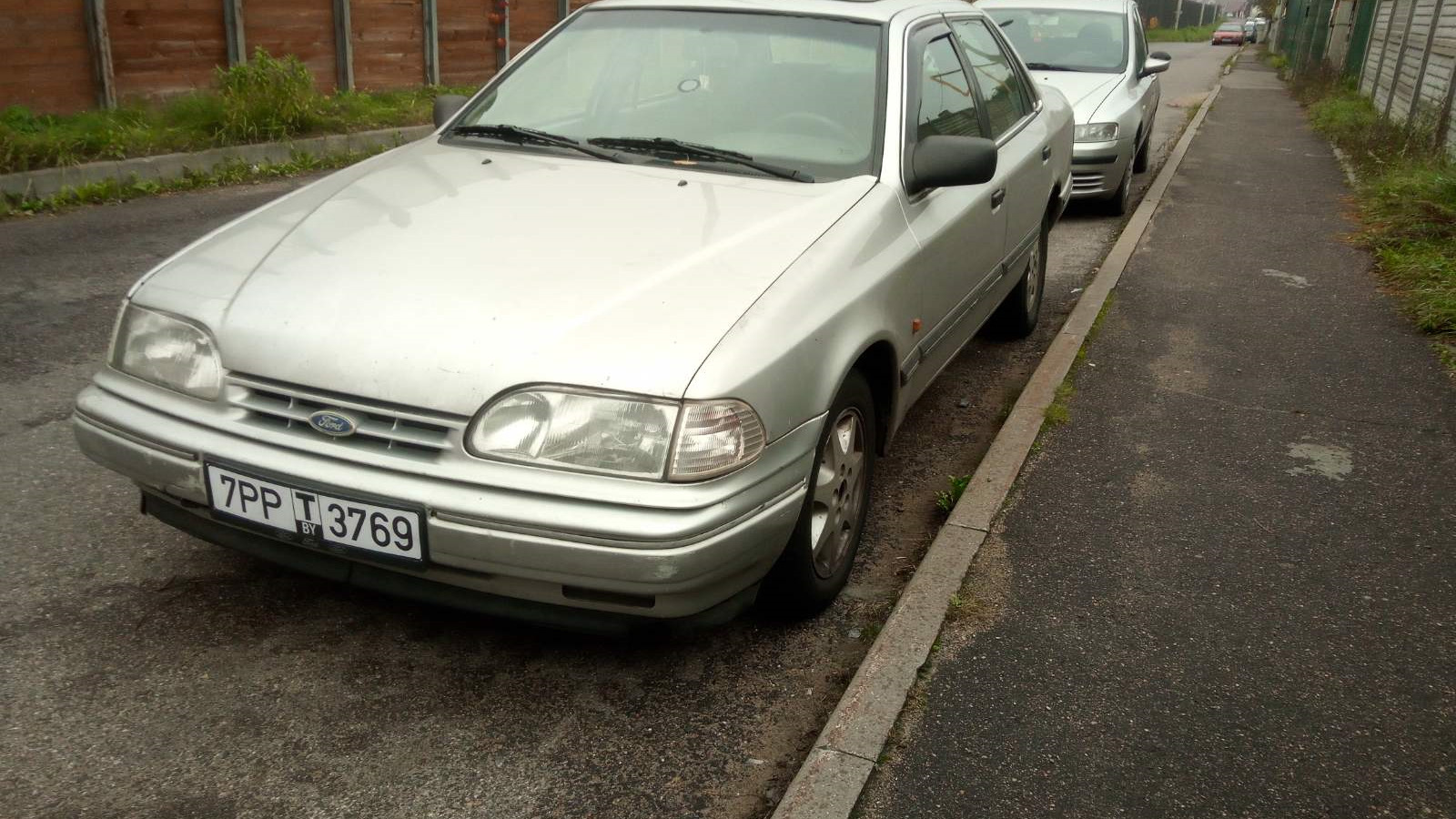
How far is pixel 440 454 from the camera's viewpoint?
2641 millimetres

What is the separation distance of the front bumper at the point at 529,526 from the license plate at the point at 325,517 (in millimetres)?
28

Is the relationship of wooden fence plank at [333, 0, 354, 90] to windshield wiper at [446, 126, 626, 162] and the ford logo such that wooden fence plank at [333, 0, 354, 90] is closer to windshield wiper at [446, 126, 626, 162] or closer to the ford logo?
windshield wiper at [446, 126, 626, 162]

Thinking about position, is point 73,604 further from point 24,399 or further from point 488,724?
point 24,399

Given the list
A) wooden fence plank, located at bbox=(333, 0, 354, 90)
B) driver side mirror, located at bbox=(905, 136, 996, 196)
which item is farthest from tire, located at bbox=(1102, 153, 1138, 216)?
wooden fence plank, located at bbox=(333, 0, 354, 90)

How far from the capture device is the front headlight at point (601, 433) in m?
2.59

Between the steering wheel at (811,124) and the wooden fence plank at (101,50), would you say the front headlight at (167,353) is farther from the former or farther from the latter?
the wooden fence plank at (101,50)

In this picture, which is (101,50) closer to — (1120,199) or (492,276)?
(1120,199)

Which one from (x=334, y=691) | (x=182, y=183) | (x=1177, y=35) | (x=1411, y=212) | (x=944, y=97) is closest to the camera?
(x=334, y=691)

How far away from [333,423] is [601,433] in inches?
23.9

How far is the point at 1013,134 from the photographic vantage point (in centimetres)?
516

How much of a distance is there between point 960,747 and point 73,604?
231 cm

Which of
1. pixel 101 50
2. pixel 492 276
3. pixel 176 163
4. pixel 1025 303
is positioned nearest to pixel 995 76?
pixel 1025 303

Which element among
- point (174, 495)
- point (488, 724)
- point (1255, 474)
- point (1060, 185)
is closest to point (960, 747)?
point (488, 724)

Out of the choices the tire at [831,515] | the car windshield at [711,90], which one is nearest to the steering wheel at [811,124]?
the car windshield at [711,90]
